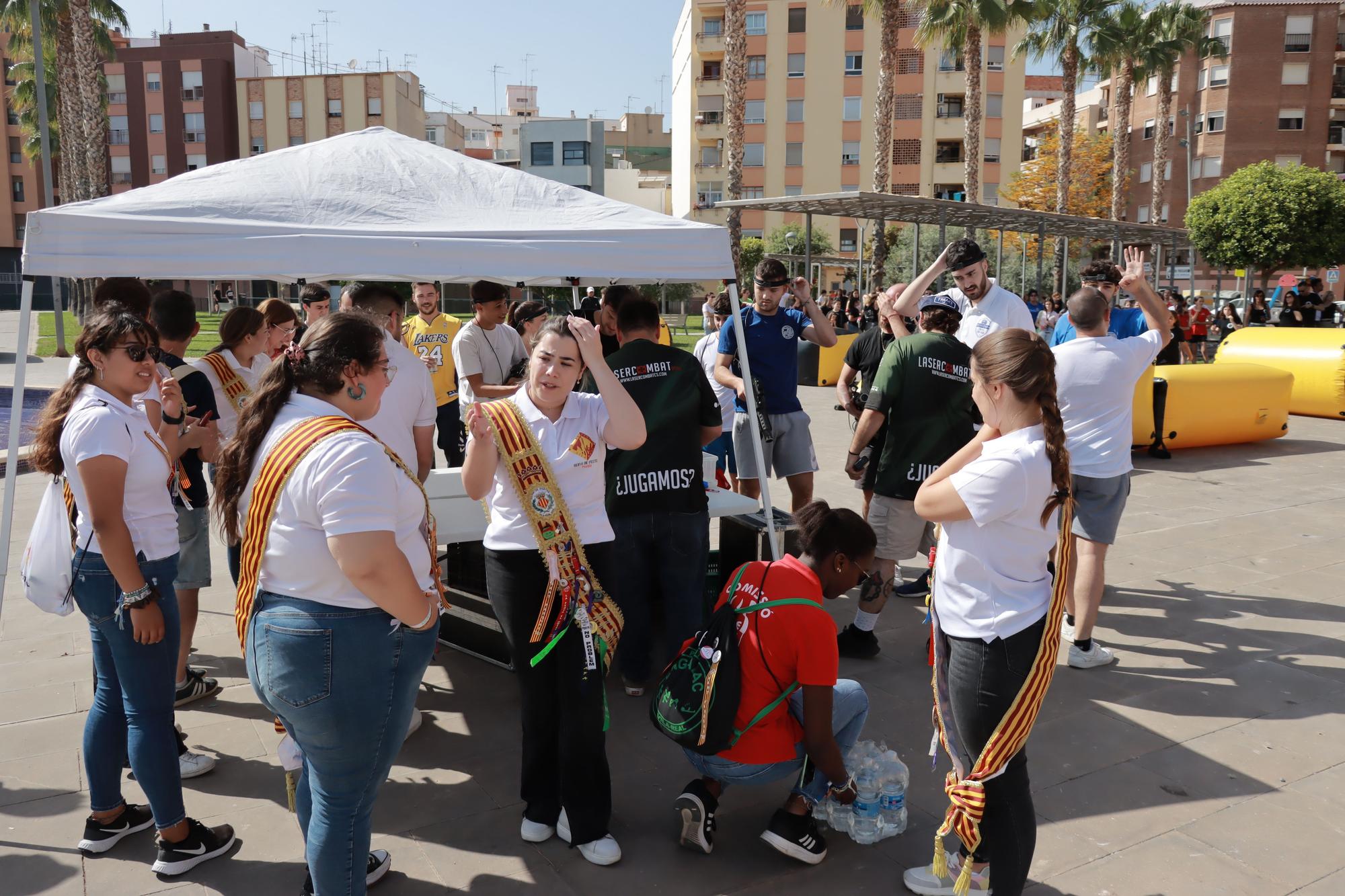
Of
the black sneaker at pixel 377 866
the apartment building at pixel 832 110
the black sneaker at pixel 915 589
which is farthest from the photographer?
the apartment building at pixel 832 110

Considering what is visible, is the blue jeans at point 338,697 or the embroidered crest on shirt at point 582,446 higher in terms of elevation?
the embroidered crest on shirt at point 582,446

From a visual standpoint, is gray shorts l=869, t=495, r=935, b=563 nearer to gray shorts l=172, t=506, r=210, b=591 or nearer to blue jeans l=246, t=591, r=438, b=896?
blue jeans l=246, t=591, r=438, b=896

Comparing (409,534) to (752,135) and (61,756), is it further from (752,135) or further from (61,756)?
(752,135)

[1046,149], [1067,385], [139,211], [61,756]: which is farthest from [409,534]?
[1046,149]

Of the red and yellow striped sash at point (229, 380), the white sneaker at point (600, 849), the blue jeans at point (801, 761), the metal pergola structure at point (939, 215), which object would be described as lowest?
the white sneaker at point (600, 849)

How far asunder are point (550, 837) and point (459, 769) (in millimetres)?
665

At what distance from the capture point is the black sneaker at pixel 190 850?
307 centimetres

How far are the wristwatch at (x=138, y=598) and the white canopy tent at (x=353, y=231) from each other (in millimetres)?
689

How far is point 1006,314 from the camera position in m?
5.25

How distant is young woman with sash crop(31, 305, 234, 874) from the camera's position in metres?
2.78

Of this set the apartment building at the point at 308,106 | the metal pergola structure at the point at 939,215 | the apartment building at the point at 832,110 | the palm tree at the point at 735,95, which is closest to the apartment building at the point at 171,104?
the apartment building at the point at 308,106

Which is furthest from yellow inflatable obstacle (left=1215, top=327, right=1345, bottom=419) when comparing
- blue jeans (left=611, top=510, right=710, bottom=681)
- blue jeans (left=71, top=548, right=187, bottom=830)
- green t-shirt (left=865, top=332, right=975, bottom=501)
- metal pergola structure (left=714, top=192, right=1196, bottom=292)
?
blue jeans (left=71, top=548, right=187, bottom=830)

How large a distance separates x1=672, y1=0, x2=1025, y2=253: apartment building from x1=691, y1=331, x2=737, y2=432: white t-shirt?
48.9m

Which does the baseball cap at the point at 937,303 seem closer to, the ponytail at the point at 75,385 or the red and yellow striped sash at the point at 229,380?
the red and yellow striped sash at the point at 229,380
